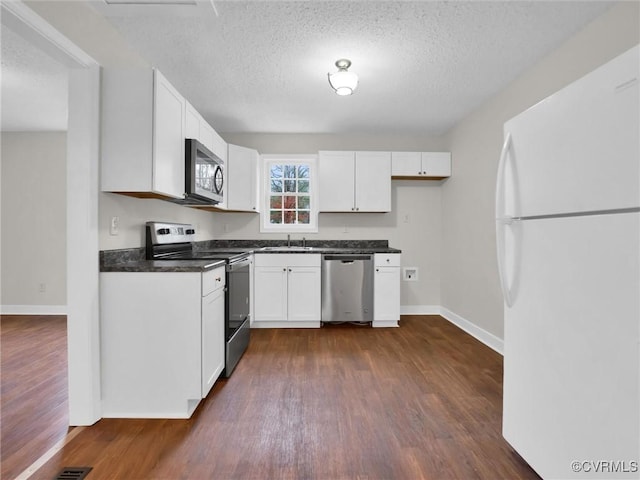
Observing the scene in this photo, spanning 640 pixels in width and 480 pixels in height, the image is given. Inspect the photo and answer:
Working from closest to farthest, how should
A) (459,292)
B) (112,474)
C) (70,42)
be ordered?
(112,474)
(70,42)
(459,292)

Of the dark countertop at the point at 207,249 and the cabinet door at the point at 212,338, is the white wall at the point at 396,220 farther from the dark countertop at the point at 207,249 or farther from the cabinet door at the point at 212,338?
the cabinet door at the point at 212,338

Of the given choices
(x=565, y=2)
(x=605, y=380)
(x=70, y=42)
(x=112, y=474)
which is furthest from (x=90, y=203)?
(x=565, y=2)

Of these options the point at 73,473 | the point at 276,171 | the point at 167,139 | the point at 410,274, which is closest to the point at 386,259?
the point at 410,274

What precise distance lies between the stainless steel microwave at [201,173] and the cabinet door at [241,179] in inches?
31.1

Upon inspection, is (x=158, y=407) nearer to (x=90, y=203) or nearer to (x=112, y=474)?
(x=112, y=474)

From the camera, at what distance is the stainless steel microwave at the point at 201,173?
247 cm

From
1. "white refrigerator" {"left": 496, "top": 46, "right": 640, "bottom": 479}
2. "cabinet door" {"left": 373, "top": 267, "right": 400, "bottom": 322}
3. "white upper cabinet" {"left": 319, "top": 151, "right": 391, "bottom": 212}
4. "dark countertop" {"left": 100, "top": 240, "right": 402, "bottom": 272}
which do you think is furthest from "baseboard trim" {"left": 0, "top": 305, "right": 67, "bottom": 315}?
"white refrigerator" {"left": 496, "top": 46, "right": 640, "bottom": 479}

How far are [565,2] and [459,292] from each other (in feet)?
9.50

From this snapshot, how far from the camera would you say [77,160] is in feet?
6.08

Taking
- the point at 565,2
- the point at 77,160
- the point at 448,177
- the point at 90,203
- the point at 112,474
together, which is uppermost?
the point at 565,2

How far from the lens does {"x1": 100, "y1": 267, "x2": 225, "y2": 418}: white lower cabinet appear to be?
75.8 inches

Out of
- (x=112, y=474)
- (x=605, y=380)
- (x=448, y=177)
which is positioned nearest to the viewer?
(x=605, y=380)

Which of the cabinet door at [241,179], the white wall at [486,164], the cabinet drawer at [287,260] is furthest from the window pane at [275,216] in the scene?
the white wall at [486,164]

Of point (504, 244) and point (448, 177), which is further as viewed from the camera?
point (448, 177)
